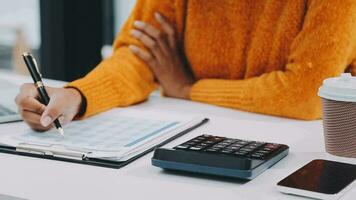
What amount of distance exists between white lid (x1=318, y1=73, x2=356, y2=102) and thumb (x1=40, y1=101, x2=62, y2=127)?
Result: 0.44 m

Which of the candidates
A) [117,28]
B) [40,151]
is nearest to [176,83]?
[40,151]

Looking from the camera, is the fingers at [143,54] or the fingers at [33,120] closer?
the fingers at [33,120]

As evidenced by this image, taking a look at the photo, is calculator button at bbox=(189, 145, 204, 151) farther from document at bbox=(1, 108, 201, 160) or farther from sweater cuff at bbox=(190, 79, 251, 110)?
sweater cuff at bbox=(190, 79, 251, 110)

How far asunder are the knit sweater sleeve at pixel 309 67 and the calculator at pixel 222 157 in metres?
0.31

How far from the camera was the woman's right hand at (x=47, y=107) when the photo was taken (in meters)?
1.17

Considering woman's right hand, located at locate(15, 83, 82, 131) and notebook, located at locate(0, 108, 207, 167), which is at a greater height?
woman's right hand, located at locate(15, 83, 82, 131)

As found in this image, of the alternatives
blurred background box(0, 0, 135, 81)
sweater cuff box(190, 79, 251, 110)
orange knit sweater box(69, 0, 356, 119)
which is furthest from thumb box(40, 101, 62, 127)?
blurred background box(0, 0, 135, 81)

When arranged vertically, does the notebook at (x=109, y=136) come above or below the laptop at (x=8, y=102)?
above

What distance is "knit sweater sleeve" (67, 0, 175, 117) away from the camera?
135 centimetres

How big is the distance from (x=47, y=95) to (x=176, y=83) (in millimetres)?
365

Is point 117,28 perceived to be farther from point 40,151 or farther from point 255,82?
point 40,151

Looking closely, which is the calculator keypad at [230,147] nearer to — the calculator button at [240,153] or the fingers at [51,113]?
the calculator button at [240,153]

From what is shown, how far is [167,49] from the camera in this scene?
1550mm

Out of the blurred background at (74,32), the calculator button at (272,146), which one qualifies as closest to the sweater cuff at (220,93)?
the calculator button at (272,146)
